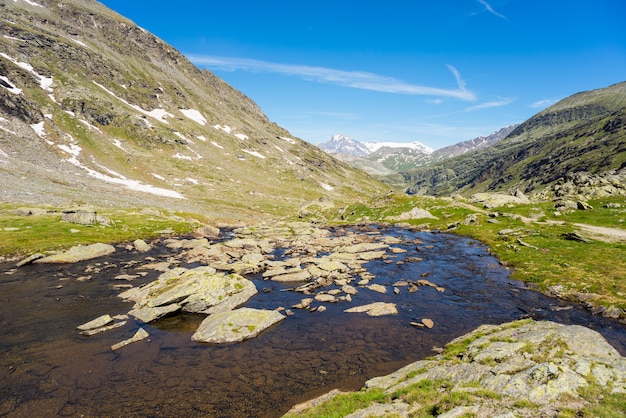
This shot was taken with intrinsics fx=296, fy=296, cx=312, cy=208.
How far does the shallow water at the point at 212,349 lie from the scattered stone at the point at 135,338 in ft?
2.11

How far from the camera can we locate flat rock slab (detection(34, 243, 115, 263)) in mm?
44281

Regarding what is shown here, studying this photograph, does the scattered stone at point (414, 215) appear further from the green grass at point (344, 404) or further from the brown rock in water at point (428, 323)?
the green grass at point (344, 404)

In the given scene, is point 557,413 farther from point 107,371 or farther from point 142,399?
point 107,371

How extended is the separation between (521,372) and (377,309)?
1620 cm

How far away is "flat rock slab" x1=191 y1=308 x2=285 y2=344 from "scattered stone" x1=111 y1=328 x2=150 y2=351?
4.11 m

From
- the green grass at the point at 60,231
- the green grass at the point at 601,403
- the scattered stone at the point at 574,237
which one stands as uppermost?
the green grass at the point at 60,231

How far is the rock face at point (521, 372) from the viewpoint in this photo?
12148mm

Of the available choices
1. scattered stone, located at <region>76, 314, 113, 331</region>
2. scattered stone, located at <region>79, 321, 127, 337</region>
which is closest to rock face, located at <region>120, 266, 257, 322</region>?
scattered stone, located at <region>79, 321, 127, 337</region>

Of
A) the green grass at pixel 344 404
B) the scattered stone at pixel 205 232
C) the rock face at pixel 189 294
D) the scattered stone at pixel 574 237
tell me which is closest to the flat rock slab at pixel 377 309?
the rock face at pixel 189 294

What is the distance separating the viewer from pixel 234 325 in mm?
26031

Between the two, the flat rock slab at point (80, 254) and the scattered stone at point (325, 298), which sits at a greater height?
the flat rock slab at point (80, 254)

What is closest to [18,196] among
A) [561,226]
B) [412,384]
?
[412,384]

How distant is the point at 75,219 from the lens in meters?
65.1

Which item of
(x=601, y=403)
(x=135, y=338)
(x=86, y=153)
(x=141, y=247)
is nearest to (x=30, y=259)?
(x=141, y=247)
